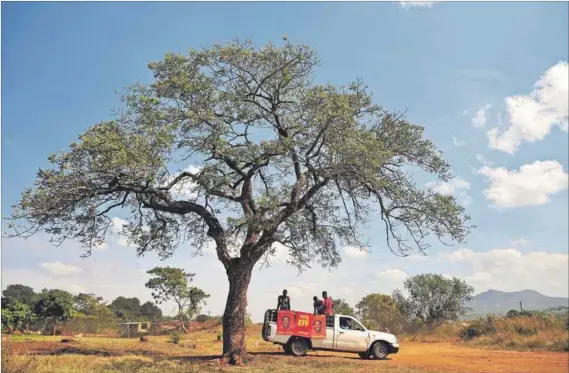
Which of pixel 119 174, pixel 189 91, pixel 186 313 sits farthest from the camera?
pixel 186 313

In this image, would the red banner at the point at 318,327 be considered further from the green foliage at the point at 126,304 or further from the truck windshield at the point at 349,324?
the green foliage at the point at 126,304

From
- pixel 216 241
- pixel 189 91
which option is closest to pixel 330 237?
pixel 216 241

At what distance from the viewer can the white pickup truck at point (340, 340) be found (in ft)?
59.7

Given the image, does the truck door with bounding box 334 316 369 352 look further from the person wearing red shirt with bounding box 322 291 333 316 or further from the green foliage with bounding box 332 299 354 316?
the green foliage with bounding box 332 299 354 316

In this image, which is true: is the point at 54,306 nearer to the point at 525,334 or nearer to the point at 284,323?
the point at 284,323

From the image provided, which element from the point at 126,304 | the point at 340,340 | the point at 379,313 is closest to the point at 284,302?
the point at 340,340

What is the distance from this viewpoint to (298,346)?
60.1 feet

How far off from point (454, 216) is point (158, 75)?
1123cm

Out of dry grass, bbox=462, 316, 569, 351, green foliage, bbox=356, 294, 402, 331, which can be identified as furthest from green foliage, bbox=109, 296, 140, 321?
dry grass, bbox=462, 316, 569, 351

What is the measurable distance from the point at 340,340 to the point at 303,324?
1.74 m

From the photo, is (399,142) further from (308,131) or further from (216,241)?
(216,241)

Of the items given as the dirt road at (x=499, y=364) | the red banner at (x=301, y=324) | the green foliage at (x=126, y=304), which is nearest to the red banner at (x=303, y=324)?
the red banner at (x=301, y=324)

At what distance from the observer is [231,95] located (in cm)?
1594

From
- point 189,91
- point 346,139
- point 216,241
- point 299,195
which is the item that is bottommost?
point 216,241
